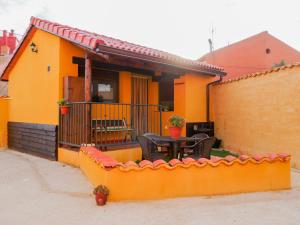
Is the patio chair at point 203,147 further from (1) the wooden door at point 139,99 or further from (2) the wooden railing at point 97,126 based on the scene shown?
(1) the wooden door at point 139,99

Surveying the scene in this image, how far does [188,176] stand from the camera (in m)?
4.28

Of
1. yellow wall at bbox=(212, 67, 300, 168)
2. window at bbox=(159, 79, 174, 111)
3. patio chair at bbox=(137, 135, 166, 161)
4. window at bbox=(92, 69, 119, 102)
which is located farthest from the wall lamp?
yellow wall at bbox=(212, 67, 300, 168)

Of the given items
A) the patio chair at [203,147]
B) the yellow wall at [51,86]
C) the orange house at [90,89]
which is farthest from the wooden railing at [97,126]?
the patio chair at [203,147]

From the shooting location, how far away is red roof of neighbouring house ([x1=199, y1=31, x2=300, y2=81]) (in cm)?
1817

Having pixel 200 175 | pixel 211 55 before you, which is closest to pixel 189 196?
pixel 200 175

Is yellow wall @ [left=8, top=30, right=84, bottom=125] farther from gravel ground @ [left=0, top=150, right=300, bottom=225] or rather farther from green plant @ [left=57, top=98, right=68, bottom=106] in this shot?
gravel ground @ [left=0, top=150, right=300, bottom=225]

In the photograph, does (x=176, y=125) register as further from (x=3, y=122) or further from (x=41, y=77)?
(x=3, y=122)

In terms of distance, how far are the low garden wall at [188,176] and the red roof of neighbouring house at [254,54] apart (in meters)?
14.3

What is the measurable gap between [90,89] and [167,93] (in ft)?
12.5

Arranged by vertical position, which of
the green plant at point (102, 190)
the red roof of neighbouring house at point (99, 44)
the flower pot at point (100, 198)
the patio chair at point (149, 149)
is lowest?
the flower pot at point (100, 198)

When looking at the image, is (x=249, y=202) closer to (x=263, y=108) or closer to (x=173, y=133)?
(x=173, y=133)

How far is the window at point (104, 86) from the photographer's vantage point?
813 cm

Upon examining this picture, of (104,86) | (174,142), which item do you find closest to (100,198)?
(174,142)

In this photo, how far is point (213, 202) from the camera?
409 cm
